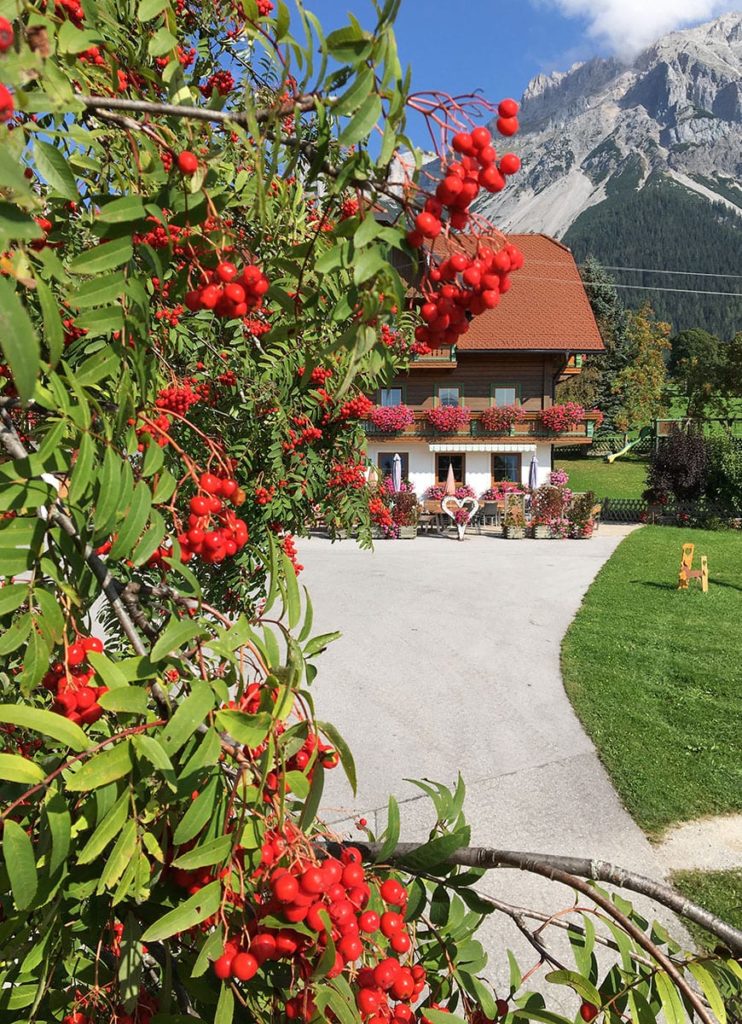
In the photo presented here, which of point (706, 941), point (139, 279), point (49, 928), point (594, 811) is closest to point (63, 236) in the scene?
point (139, 279)

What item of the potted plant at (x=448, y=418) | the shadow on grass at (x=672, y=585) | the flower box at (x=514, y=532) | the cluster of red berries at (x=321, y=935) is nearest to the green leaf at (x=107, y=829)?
the cluster of red berries at (x=321, y=935)

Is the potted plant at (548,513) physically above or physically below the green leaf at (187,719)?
below

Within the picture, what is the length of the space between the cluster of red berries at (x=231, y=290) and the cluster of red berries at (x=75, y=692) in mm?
585

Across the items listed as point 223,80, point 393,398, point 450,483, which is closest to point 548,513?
point 450,483

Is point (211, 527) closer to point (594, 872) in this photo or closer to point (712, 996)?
point (594, 872)

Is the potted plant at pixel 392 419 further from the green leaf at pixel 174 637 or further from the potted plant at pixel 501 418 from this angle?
the green leaf at pixel 174 637

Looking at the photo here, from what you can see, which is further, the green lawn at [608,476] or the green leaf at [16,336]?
the green lawn at [608,476]

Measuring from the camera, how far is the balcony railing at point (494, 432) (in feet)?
78.3

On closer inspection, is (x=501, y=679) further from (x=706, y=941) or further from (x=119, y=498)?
(x=119, y=498)

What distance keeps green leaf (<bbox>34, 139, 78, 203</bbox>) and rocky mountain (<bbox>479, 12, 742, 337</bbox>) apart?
4407 inches

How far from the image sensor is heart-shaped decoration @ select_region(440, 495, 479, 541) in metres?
21.0

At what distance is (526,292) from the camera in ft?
89.6

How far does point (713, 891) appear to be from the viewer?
466cm

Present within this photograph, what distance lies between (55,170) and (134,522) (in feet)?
1.61
